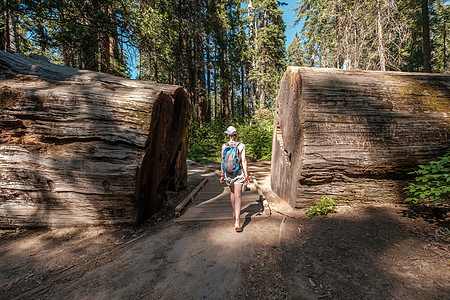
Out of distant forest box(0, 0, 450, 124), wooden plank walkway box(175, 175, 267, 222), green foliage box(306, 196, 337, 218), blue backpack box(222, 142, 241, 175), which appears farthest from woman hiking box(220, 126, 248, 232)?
distant forest box(0, 0, 450, 124)

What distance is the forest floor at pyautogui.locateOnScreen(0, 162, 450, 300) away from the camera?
211cm

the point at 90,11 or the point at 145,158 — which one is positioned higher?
the point at 90,11

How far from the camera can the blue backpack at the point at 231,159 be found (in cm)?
374

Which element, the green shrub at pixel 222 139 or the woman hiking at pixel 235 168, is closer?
the woman hiking at pixel 235 168

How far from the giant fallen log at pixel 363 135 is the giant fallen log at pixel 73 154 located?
3.20 meters

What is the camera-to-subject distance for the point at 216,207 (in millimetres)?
4988

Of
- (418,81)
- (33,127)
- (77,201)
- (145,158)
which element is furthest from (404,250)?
(33,127)

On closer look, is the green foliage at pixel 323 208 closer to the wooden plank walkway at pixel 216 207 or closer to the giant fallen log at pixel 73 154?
the wooden plank walkway at pixel 216 207

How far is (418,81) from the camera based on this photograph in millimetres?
4367

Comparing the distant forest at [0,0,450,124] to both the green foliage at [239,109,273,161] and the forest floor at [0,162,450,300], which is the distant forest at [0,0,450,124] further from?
the forest floor at [0,162,450,300]

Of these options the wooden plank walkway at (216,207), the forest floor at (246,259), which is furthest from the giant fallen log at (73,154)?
the wooden plank walkway at (216,207)

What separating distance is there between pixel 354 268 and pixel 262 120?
560 inches

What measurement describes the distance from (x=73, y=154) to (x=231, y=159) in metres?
3.00

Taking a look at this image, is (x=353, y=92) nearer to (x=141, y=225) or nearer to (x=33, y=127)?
(x=141, y=225)
